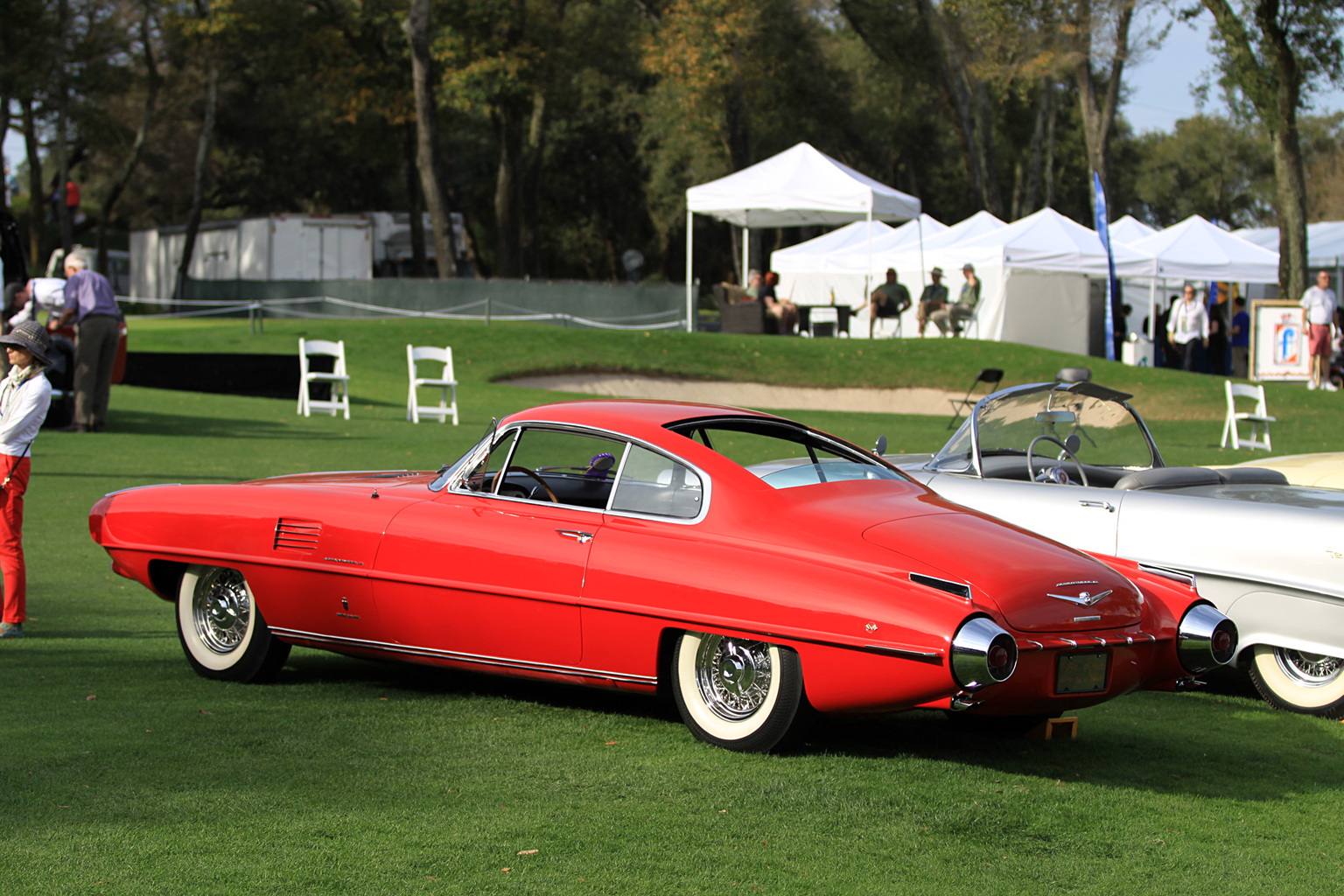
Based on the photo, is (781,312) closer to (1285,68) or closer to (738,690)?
(1285,68)

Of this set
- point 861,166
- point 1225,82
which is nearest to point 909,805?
point 1225,82

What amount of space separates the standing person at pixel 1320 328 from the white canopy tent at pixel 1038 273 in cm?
502

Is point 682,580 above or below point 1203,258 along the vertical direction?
below

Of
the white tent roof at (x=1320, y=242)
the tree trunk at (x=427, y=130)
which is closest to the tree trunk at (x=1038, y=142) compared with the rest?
the white tent roof at (x=1320, y=242)

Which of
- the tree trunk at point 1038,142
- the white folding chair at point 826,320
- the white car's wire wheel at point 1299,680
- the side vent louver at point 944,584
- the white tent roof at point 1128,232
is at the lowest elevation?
the white car's wire wheel at point 1299,680

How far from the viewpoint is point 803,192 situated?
29.5m

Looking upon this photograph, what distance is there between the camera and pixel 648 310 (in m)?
33.4

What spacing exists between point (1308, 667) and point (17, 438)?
671 cm

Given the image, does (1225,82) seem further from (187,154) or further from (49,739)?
(187,154)

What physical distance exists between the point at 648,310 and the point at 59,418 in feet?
61.7

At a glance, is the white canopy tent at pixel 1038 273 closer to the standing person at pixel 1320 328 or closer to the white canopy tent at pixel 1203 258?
the white canopy tent at pixel 1203 258

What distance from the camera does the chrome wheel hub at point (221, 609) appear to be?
255 inches

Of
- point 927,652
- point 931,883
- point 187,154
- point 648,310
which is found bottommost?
point 931,883

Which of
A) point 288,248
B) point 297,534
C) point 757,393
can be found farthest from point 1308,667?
point 288,248
